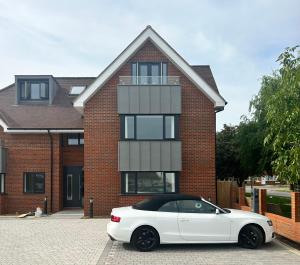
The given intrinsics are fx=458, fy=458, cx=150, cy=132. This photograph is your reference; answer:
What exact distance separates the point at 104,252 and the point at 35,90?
52.8 feet

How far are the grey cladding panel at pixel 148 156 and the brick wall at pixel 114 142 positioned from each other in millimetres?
939

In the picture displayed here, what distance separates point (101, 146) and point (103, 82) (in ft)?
9.51

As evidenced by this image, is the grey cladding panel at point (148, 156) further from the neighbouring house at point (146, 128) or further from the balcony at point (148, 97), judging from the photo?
the balcony at point (148, 97)

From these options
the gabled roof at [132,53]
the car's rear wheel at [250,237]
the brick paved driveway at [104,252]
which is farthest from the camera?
the gabled roof at [132,53]

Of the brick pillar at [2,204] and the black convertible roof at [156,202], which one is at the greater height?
the black convertible roof at [156,202]

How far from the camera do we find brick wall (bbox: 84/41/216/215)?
67.9 feet

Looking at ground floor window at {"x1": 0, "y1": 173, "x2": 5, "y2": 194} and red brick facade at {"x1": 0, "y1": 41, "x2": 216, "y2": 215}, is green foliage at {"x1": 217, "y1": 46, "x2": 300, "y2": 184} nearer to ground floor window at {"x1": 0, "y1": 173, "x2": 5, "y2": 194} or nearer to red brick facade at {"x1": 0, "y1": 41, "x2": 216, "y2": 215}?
red brick facade at {"x1": 0, "y1": 41, "x2": 216, "y2": 215}

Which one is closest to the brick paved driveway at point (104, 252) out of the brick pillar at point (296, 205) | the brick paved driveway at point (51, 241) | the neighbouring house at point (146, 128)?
the brick paved driveway at point (51, 241)

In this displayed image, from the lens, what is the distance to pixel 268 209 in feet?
54.4

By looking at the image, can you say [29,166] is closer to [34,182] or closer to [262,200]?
[34,182]

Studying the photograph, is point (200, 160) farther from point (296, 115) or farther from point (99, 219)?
point (296, 115)

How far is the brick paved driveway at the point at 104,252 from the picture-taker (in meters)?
10.5

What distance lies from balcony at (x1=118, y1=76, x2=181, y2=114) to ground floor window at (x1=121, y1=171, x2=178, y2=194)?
2.73 m

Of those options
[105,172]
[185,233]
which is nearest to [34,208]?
[105,172]
